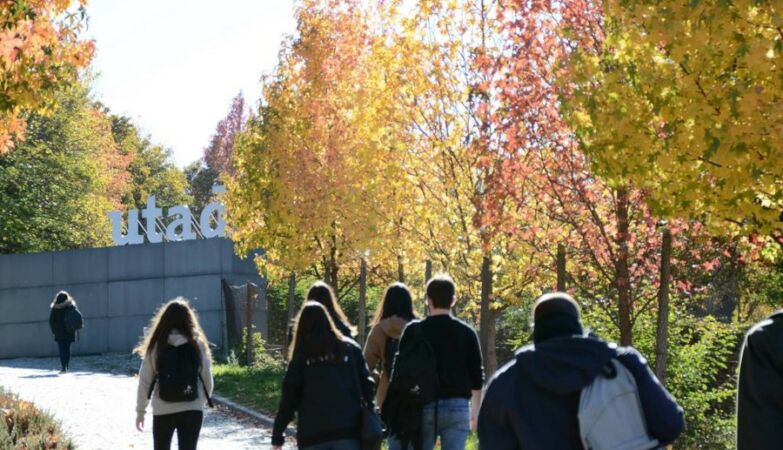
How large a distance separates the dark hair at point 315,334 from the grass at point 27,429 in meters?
4.33

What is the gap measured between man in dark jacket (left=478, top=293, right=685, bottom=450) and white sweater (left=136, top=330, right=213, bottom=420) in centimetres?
541

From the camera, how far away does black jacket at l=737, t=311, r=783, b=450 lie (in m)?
3.76

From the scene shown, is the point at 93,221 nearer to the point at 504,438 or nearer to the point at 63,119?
the point at 63,119

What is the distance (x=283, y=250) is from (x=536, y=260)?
788 centimetres

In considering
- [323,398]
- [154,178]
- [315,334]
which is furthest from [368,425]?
[154,178]

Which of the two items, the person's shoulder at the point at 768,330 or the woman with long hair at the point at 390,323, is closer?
the person's shoulder at the point at 768,330

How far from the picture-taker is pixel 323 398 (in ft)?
26.9

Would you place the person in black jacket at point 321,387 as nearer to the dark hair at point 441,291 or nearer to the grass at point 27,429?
the dark hair at point 441,291

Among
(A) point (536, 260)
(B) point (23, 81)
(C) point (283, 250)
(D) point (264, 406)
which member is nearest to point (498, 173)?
(A) point (536, 260)

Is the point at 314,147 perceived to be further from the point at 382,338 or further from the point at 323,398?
the point at 323,398

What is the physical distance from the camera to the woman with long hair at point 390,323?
399 inches

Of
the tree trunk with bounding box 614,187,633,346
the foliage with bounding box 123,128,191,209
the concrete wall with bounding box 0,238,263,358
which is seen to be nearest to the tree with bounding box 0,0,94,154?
the tree trunk with bounding box 614,187,633,346

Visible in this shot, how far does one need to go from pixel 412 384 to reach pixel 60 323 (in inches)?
777

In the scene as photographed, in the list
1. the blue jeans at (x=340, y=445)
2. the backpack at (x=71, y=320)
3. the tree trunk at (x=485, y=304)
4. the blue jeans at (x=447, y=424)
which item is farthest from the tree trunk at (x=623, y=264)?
the backpack at (x=71, y=320)
